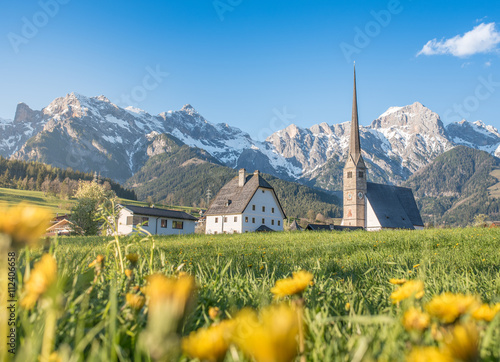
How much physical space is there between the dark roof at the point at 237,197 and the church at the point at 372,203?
20055 mm

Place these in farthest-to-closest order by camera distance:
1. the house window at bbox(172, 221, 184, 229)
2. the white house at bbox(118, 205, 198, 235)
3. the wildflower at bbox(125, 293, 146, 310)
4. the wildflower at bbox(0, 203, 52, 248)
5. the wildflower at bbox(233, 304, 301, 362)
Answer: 1. the house window at bbox(172, 221, 184, 229)
2. the white house at bbox(118, 205, 198, 235)
3. the wildflower at bbox(125, 293, 146, 310)
4. the wildflower at bbox(0, 203, 52, 248)
5. the wildflower at bbox(233, 304, 301, 362)

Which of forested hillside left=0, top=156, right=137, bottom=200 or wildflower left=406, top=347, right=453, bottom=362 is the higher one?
forested hillside left=0, top=156, right=137, bottom=200

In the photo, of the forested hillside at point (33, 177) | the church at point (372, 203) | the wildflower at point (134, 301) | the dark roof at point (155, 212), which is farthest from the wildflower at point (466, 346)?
the forested hillside at point (33, 177)

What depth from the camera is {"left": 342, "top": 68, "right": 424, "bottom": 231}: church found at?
2697 inches

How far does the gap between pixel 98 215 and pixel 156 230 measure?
59.1m

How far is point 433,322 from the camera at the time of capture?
1.21 meters

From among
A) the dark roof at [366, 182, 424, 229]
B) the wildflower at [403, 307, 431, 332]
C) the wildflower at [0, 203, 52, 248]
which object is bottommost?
the wildflower at [403, 307, 431, 332]

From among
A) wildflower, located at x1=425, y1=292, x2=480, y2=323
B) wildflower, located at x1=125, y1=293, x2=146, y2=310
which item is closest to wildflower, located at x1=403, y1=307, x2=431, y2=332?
wildflower, located at x1=425, y1=292, x2=480, y2=323

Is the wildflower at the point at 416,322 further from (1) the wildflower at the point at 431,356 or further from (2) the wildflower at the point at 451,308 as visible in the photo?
(1) the wildflower at the point at 431,356

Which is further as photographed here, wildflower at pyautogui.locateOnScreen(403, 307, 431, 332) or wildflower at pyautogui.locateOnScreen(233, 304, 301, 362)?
wildflower at pyautogui.locateOnScreen(403, 307, 431, 332)

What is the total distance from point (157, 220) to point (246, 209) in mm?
15503

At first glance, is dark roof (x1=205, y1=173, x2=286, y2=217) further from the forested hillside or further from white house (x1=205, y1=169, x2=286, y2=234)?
the forested hillside

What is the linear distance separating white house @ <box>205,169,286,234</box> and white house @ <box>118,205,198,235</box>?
569cm

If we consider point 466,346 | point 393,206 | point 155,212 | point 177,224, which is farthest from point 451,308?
point 393,206
